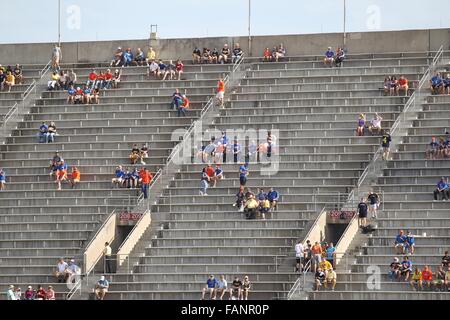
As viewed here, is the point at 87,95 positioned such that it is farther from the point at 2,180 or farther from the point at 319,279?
the point at 319,279

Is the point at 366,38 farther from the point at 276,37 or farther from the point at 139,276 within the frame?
the point at 139,276

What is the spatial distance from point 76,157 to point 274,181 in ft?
26.4

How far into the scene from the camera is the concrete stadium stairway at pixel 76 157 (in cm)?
6000

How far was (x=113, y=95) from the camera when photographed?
225ft

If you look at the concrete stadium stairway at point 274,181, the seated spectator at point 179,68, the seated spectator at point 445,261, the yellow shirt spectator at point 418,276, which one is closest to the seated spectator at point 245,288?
the concrete stadium stairway at point 274,181

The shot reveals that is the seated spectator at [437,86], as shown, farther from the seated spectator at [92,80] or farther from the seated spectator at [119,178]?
the seated spectator at [92,80]

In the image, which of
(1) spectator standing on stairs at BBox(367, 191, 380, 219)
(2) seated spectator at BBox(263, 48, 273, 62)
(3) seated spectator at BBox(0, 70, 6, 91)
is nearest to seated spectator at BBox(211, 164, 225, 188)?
(1) spectator standing on stairs at BBox(367, 191, 380, 219)

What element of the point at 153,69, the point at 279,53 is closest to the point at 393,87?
the point at 279,53

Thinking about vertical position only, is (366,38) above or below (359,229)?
above

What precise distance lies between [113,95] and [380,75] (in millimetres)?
10191

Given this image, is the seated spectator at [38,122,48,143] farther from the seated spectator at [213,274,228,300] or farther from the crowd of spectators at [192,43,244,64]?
the seated spectator at [213,274,228,300]
